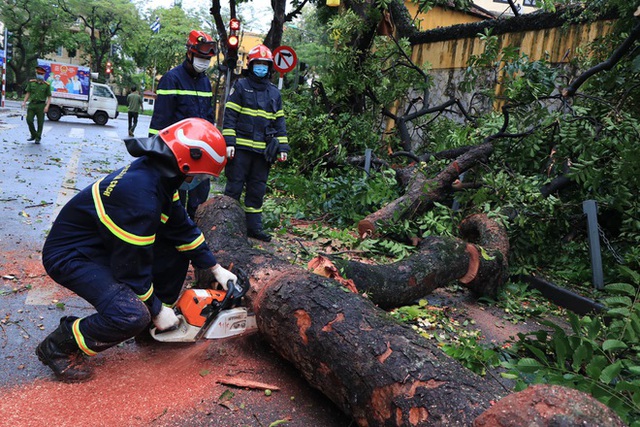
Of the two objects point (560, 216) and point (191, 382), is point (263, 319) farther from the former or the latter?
point (560, 216)

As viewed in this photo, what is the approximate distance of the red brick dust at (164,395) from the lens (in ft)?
7.58

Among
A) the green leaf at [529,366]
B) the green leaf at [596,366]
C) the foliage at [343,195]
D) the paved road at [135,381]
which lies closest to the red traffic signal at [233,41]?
the foliage at [343,195]

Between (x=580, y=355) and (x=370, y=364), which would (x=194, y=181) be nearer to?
(x=370, y=364)

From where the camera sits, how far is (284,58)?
9.93m

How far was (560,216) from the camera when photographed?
514 cm

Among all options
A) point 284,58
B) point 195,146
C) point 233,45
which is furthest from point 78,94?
point 195,146

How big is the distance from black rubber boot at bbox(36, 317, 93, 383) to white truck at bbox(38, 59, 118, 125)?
62.6 ft

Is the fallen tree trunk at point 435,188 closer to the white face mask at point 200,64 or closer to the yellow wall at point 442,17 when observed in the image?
the white face mask at point 200,64

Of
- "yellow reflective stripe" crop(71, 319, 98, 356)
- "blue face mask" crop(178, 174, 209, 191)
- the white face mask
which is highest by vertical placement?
the white face mask

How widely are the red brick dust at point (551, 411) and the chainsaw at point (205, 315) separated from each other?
1.57 meters

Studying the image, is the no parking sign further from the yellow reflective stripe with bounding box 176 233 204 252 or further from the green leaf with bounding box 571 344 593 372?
the green leaf with bounding box 571 344 593 372

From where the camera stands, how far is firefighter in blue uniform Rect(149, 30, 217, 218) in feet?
15.3

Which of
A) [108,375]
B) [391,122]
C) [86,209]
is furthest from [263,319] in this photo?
[391,122]

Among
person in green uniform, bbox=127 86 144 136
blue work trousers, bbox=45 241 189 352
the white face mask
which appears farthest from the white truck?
blue work trousers, bbox=45 241 189 352
